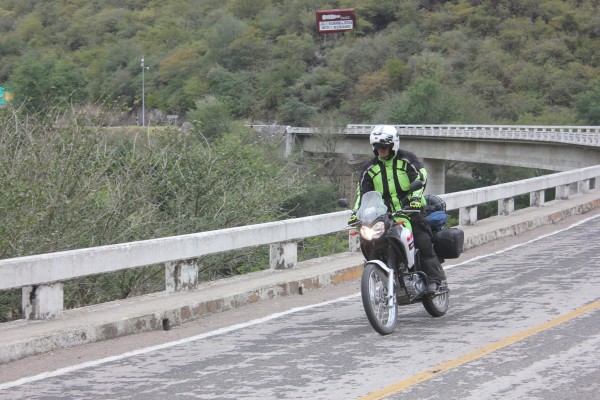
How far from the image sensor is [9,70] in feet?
484

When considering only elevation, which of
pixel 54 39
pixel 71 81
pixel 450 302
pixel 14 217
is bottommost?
pixel 450 302

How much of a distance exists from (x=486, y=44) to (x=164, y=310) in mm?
116860

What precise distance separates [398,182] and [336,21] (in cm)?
13254

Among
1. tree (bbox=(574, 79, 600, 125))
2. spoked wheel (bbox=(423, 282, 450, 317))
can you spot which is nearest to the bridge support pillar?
tree (bbox=(574, 79, 600, 125))

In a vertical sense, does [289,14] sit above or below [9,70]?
above

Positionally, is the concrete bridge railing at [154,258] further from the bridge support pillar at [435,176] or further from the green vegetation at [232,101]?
the bridge support pillar at [435,176]

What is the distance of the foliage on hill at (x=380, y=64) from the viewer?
102562 mm

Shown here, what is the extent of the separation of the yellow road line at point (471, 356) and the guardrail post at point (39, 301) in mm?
3775

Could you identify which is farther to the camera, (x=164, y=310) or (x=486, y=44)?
(x=486, y=44)

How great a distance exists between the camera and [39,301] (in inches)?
356

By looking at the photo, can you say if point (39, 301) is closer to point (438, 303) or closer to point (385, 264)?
point (385, 264)

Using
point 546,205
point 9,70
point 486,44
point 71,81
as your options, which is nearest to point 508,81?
point 486,44

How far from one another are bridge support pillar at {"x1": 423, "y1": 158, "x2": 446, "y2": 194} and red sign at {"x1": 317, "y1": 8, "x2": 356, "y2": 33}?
6278cm

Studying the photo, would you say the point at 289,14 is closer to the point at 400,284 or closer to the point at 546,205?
the point at 546,205
